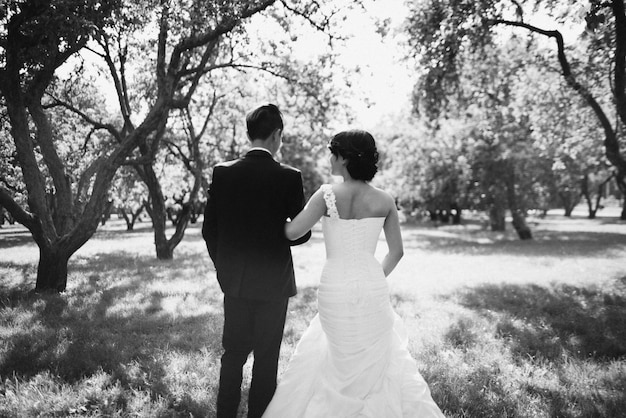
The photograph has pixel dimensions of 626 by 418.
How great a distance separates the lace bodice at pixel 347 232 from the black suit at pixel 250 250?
25 centimetres

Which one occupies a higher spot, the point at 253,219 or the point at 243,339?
the point at 253,219

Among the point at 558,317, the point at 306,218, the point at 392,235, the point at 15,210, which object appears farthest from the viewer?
the point at 15,210

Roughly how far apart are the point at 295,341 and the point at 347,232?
3312mm

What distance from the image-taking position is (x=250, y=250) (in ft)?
11.0

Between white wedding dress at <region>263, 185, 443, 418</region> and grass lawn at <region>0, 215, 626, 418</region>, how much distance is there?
100 centimetres

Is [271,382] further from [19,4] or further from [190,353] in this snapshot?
[19,4]

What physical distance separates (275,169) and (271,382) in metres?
2.00

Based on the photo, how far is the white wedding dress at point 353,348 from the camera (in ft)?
11.4

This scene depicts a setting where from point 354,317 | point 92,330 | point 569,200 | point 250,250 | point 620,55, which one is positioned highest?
point 620,55

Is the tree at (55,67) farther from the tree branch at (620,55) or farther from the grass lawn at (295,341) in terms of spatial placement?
the tree branch at (620,55)

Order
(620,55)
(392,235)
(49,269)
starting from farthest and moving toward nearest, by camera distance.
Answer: (49,269) → (620,55) → (392,235)

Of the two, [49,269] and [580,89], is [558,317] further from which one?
[49,269]

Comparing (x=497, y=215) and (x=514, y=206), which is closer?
(x=514, y=206)

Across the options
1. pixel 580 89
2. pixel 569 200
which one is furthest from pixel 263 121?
pixel 569 200
